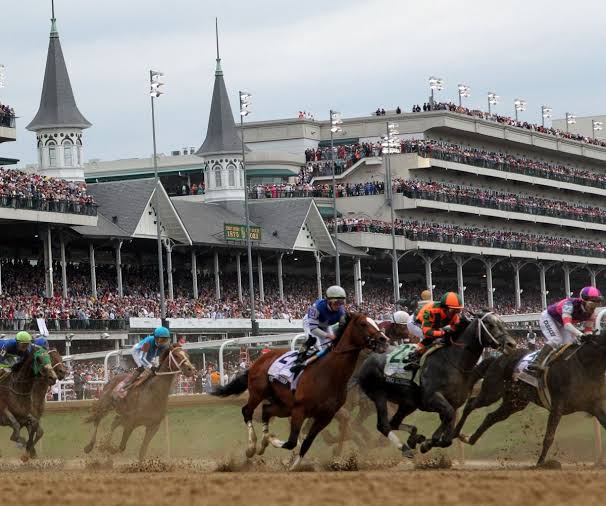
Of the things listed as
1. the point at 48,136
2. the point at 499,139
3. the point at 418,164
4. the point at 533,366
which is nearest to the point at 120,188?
the point at 48,136

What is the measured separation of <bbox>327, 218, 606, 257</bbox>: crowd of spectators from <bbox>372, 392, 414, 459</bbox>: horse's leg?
49611 millimetres

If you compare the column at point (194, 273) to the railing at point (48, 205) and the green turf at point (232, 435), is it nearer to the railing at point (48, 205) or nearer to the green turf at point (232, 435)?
the railing at point (48, 205)

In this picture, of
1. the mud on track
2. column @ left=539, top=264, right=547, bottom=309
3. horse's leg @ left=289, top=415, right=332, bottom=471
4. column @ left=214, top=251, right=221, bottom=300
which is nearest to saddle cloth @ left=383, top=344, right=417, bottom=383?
horse's leg @ left=289, top=415, right=332, bottom=471

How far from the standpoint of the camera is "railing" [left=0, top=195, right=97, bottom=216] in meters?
47.0

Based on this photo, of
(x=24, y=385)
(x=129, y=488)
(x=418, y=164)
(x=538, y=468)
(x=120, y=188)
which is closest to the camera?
(x=129, y=488)

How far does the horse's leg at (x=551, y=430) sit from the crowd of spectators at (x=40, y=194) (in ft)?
102

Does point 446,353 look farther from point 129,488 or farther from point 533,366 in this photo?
point 129,488

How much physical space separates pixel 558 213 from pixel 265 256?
2883 cm

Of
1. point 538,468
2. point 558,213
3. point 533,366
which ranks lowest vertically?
point 538,468

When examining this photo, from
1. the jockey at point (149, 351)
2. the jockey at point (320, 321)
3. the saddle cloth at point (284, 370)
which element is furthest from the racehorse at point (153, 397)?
the jockey at point (320, 321)

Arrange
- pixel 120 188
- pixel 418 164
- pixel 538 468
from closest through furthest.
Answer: pixel 538 468 → pixel 120 188 → pixel 418 164

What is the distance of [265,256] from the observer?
2507 inches

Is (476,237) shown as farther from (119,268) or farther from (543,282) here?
(119,268)

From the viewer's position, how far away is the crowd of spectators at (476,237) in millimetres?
69312
